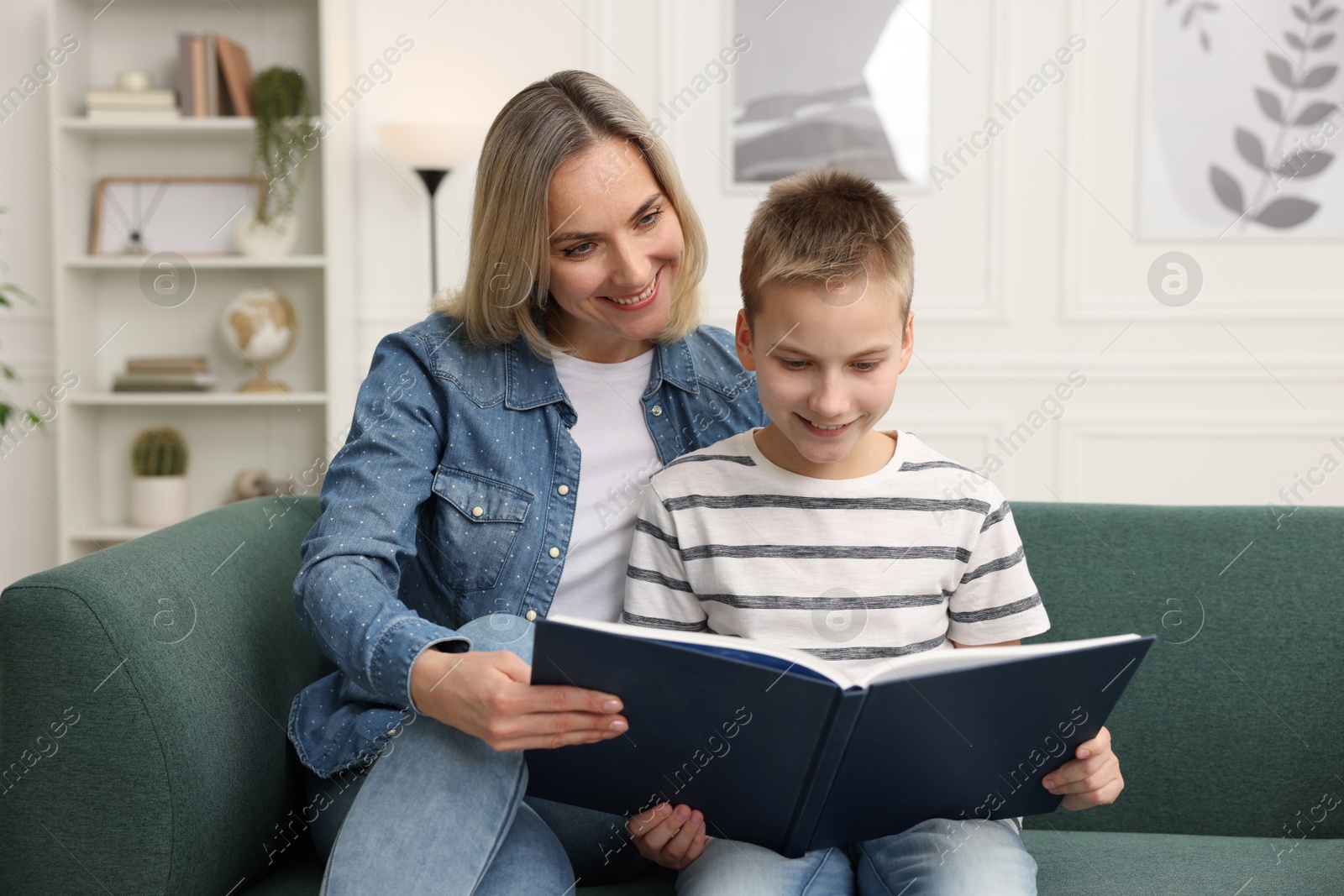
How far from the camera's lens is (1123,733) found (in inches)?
54.7

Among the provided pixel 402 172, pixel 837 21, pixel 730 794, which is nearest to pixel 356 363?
pixel 402 172

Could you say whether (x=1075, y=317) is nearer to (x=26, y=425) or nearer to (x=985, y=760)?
(x=985, y=760)

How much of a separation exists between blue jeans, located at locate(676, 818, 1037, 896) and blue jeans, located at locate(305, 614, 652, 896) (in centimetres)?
16

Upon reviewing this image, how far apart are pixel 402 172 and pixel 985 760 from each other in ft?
9.82

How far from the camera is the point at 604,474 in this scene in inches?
53.7

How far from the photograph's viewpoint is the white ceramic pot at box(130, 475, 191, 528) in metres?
3.49

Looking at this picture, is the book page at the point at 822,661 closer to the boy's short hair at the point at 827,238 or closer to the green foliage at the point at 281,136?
the boy's short hair at the point at 827,238

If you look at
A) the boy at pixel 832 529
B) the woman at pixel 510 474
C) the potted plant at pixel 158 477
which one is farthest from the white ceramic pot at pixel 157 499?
the boy at pixel 832 529

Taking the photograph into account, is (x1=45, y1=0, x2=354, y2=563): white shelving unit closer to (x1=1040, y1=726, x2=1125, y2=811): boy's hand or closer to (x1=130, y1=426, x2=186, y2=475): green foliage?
(x1=130, y1=426, x2=186, y2=475): green foliage

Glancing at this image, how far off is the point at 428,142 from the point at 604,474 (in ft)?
7.12

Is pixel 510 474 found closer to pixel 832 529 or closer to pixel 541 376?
pixel 541 376

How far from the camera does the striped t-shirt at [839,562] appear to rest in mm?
1168

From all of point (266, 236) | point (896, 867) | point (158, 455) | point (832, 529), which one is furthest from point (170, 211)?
point (896, 867)

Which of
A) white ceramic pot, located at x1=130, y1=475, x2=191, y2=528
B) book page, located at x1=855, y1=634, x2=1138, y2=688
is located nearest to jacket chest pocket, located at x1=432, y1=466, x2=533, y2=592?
book page, located at x1=855, y1=634, x2=1138, y2=688
